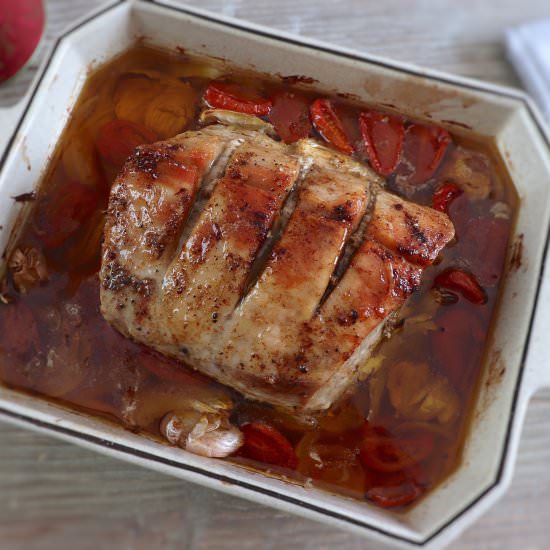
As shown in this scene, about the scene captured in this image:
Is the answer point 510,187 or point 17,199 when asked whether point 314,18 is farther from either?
point 17,199

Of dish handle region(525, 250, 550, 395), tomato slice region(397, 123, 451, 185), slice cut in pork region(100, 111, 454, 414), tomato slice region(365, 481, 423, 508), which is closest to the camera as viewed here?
slice cut in pork region(100, 111, 454, 414)

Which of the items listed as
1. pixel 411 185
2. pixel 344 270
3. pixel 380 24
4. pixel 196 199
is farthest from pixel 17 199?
pixel 380 24

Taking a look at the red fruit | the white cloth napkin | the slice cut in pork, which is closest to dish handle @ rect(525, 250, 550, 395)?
the slice cut in pork

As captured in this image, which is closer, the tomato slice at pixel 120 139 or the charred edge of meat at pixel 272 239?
the charred edge of meat at pixel 272 239

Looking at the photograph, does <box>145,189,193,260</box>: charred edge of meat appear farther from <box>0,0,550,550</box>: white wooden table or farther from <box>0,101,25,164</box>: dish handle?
<box>0,0,550,550</box>: white wooden table

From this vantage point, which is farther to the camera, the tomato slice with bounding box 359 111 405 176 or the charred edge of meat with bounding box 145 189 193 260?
the tomato slice with bounding box 359 111 405 176

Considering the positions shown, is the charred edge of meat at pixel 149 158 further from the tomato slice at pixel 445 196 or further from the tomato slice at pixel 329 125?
the tomato slice at pixel 445 196

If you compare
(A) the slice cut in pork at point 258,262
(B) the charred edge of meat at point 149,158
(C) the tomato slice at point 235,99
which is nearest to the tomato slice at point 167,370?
(A) the slice cut in pork at point 258,262

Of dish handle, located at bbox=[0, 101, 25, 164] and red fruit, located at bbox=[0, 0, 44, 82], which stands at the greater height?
red fruit, located at bbox=[0, 0, 44, 82]

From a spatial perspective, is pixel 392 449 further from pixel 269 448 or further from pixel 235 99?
pixel 235 99
